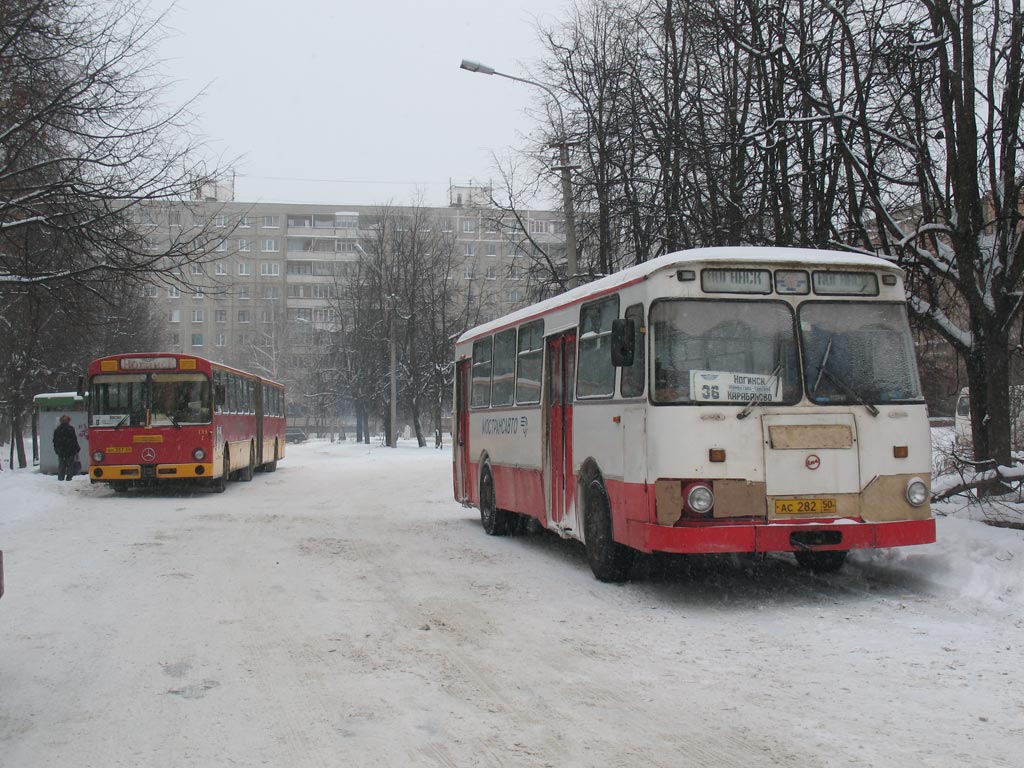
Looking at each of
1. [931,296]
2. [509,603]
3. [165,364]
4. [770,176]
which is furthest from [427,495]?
[509,603]

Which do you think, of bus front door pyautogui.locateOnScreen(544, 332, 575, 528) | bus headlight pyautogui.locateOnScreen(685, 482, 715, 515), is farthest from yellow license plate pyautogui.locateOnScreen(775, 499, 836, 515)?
bus front door pyautogui.locateOnScreen(544, 332, 575, 528)

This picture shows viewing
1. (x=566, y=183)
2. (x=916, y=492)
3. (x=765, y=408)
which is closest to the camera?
(x=765, y=408)

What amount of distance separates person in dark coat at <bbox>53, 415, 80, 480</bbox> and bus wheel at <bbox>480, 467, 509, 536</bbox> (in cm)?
1630

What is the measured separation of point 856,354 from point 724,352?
124 cm

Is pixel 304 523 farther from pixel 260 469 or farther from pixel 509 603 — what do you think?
pixel 260 469

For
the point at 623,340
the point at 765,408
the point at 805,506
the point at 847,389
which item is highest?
the point at 623,340

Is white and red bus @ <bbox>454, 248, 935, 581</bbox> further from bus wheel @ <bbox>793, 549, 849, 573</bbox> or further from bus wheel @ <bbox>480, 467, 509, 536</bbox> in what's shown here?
bus wheel @ <bbox>480, 467, 509, 536</bbox>

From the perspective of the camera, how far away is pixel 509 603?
9.46 m

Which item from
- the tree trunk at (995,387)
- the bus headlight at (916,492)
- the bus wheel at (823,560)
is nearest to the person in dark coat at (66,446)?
the bus wheel at (823,560)

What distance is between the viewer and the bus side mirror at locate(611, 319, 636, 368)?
9.34m

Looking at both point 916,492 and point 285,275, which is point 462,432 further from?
point 285,275

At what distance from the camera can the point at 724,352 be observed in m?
9.23

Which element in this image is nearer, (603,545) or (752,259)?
(752,259)

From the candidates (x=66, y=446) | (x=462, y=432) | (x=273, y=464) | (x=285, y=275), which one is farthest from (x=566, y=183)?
(x=285, y=275)
